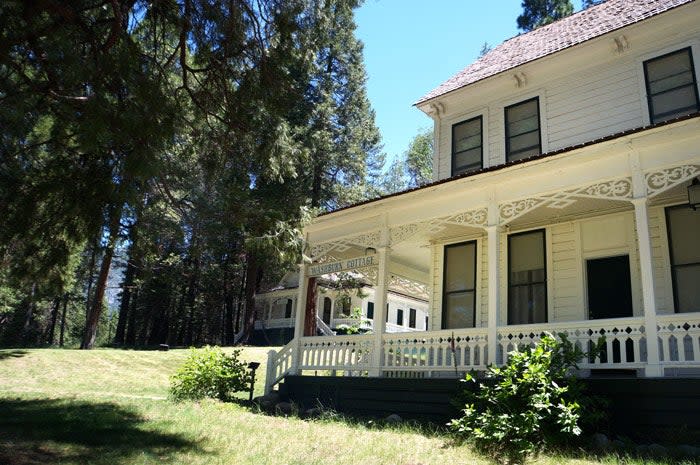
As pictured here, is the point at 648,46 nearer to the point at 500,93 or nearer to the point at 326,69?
the point at 500,93

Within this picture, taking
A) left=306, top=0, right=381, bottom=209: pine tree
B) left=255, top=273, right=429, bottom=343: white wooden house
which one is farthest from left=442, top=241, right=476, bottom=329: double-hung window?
left=255, top=273, right=429, bottom=343: white wooden house

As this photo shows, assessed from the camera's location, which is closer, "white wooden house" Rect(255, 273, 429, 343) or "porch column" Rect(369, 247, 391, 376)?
"porch column" Rect(369, 247, 391, 376)

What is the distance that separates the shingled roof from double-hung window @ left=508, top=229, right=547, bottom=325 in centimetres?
402

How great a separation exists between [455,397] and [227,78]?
228 inches

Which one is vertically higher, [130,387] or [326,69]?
[326,69]

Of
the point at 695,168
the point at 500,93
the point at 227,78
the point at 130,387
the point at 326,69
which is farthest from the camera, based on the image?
the point at 326,69

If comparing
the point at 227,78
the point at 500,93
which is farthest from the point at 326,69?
the point at 227,78

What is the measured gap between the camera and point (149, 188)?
27.3ft

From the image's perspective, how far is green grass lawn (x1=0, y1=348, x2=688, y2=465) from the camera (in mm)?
6402

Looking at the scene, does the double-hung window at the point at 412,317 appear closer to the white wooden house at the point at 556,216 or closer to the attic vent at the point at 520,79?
the white wooden house at the point at 556,216

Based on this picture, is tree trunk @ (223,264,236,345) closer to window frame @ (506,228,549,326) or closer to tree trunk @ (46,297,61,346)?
tree trunk @ (46,297,61,346)

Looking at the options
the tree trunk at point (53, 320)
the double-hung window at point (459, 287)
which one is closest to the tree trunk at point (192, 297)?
the tree trunk at point (53, 320)

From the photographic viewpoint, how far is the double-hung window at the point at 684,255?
29.4 feet

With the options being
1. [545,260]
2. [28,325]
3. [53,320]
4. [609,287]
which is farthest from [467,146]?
[28,325]
